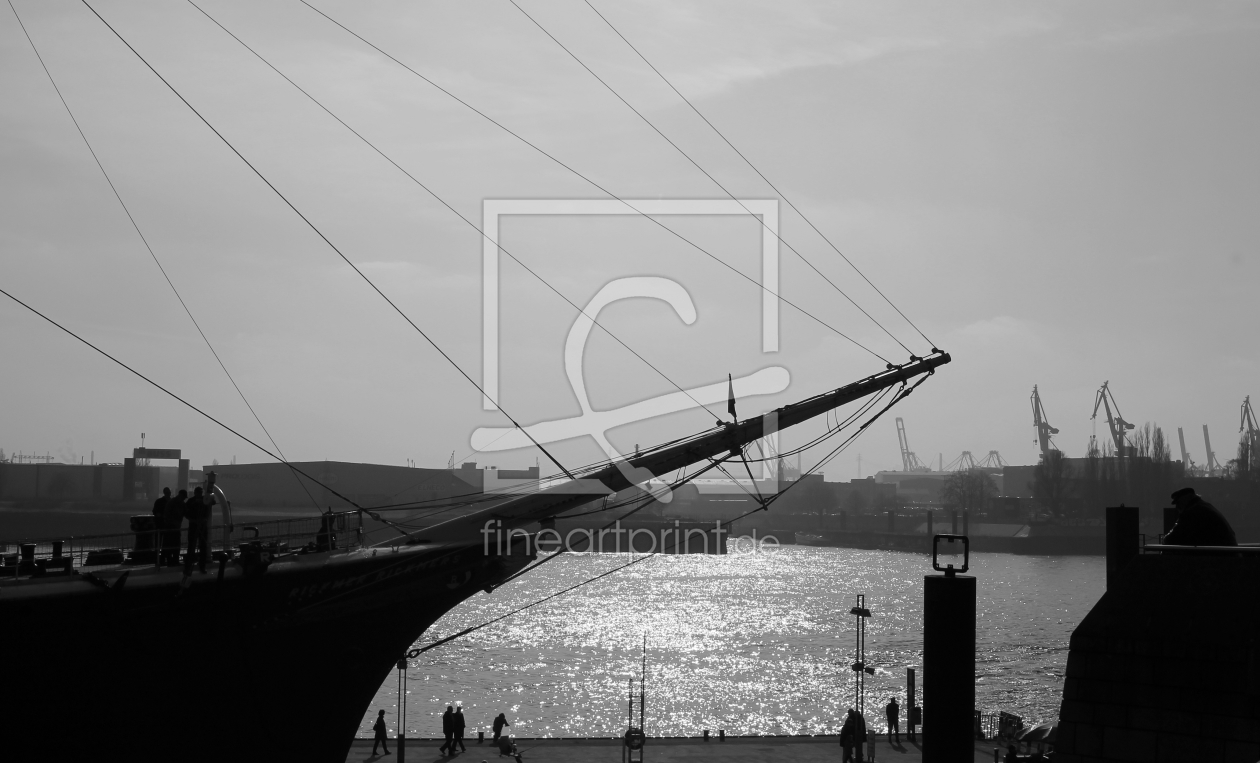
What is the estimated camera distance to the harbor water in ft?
146

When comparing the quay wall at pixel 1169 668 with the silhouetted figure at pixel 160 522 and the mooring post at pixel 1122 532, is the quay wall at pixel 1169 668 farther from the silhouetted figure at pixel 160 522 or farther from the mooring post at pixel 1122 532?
the silhouetted figure at pixel 160 522

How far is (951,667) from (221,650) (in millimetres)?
11212

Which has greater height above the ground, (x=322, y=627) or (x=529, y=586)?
(x=322, y=627)

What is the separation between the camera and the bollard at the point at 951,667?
11.2 m

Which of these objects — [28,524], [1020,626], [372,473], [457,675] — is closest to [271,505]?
[372,473]

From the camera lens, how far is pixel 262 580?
1744 cm

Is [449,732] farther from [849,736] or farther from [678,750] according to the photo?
[849,736]

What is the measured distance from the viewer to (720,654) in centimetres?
6069

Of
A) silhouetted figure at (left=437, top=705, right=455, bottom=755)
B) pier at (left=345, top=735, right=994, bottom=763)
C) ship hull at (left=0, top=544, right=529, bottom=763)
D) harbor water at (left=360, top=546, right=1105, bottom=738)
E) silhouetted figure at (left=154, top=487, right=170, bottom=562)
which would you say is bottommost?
harbor water at (left=360, top=546, right=1105, bottom=738)

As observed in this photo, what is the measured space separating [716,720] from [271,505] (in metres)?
71.4

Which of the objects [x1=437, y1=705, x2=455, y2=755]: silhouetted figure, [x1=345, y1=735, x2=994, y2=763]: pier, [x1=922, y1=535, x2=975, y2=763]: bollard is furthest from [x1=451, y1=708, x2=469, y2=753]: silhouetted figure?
[x1=922, y1=535, x2=975, y2=763]: bollard

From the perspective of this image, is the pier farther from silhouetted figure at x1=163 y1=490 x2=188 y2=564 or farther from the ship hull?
silhouetted figure at x1=163 y1=490 x2=188 y2=564

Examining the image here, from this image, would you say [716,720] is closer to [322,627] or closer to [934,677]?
[322,627]

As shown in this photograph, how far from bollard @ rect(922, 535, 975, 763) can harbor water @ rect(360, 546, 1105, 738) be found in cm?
2926
